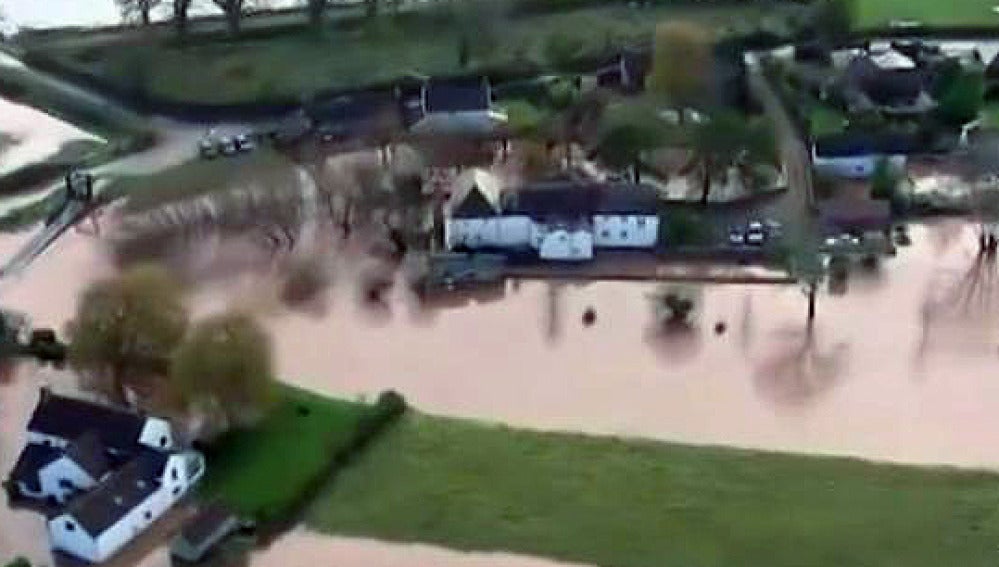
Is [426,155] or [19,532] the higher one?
[426,155]

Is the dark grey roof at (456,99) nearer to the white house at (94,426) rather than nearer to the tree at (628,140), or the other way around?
the tree at (628,140)

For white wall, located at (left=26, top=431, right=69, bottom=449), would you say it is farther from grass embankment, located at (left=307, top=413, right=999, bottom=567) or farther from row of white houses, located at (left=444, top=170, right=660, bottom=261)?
row of white houses, located at (left=444, top=170, right=660, bottom=261)

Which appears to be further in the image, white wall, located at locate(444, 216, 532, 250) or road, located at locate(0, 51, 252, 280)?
road, located at locate(0, 51, 252, 280)

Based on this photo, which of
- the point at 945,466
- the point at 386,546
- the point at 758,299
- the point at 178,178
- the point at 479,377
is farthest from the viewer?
the point at 178,178

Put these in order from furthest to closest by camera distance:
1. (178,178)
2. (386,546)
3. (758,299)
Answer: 1. (178,178)
2. (758,299)
3. (386,546)

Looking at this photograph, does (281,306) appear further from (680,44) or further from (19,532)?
(680,44)

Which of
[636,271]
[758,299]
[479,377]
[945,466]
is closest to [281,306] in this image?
[479,377]

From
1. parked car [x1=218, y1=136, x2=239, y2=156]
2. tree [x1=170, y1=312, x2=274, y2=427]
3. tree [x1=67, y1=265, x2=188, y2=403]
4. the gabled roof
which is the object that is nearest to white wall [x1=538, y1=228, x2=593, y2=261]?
the gabled roof
